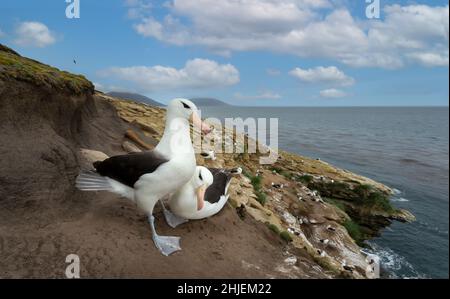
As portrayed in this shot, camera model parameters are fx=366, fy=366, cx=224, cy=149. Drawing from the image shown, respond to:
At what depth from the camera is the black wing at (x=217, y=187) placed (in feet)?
25.8

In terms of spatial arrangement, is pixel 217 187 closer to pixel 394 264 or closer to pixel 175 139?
pixel 175 139

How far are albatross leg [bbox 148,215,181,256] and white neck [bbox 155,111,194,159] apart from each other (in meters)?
1.26

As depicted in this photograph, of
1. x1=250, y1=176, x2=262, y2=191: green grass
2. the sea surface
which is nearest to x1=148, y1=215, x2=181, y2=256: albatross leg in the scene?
x1=250, y1=176, x2=262, y2=191: green grass

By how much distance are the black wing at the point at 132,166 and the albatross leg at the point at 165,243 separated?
836 millimetres

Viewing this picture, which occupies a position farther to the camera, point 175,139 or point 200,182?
point 200,182

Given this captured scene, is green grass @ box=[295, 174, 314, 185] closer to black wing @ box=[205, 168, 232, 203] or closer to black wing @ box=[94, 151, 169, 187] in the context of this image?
black wing @ box=[205, 168, 232, 203]

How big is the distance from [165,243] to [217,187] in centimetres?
225

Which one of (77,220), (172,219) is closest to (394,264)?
(172,219)

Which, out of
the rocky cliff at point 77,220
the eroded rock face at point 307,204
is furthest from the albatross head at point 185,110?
the eroded rock face at point 307,204

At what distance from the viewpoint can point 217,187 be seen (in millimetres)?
8211

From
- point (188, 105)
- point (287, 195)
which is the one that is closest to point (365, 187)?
point (287, 195)

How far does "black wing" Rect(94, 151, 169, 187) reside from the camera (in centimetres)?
603

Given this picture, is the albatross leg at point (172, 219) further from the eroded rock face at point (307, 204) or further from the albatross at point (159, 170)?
the eroded rock face at point (307, 204)
